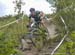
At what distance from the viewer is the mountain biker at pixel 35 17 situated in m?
15.4

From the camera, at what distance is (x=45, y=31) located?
15.5 m

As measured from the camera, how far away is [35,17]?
51.2ft

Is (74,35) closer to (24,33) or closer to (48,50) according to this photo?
(48,50)

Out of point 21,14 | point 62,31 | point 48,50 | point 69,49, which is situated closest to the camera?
point 69,49

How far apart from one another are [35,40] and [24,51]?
1.81 ft

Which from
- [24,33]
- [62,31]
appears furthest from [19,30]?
[62,31]

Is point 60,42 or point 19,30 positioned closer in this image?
point 60,42

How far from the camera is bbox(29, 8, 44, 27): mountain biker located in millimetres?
15430

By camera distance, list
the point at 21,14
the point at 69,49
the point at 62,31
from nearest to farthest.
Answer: the point at 69,49
the point at 62,31
the point at 21,14

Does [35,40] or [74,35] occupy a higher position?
[74,35]

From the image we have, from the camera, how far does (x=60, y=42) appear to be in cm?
1491

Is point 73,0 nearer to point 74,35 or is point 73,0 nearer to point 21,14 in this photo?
point 21,14

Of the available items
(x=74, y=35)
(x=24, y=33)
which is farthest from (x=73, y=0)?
(x=74, y=35)

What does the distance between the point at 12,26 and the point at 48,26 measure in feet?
4.21
